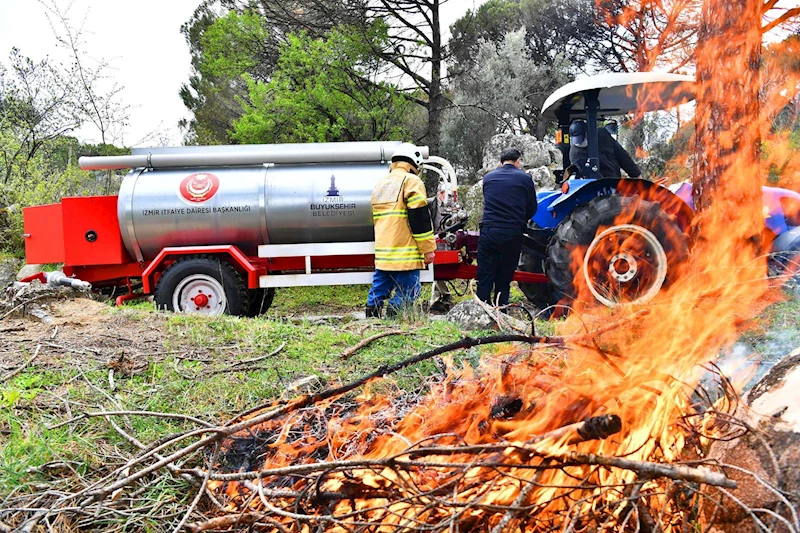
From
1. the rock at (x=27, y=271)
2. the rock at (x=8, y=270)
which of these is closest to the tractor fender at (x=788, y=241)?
the rock at (x=27, y=271)

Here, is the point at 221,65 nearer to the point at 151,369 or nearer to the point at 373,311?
the point at 373,311

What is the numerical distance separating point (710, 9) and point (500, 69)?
46.4 feet

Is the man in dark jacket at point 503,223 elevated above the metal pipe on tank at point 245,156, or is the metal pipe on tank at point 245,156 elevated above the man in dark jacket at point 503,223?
the metal pipe on tank at point 245,156

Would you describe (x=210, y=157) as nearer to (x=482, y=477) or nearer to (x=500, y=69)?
(x=482, y=477)

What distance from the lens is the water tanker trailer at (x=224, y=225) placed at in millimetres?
7270

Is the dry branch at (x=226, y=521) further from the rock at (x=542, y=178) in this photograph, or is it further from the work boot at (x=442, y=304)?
the rock at (x=542, y=178)

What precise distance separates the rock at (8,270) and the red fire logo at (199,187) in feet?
17.4

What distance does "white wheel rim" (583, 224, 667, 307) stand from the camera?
6.00 metres

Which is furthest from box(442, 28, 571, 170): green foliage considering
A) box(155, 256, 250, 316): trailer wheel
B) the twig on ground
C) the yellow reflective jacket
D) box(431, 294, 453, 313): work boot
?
the twig on ground

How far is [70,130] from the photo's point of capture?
12.1 m

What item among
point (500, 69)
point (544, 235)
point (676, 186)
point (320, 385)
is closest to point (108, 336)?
point (320, 385)

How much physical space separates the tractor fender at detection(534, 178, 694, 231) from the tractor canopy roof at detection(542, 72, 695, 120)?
3.23ft

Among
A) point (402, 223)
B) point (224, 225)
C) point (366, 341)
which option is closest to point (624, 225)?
point (402, 223)

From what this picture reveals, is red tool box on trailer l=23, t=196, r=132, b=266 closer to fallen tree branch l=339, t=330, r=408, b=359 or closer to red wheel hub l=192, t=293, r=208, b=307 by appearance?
red wheel hub l=192, t=293, r=208, b=307
